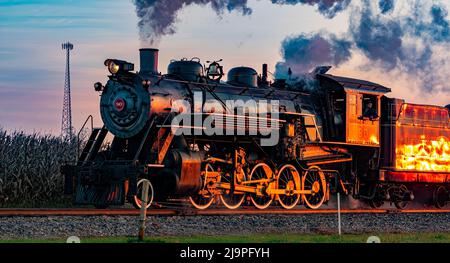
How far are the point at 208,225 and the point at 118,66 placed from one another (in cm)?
566

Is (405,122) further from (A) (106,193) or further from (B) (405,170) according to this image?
(A) (106,193)

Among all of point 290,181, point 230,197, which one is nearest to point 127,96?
point 230,197

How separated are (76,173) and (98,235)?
20.1 ft

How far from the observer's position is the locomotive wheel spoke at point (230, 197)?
2092 centimetres

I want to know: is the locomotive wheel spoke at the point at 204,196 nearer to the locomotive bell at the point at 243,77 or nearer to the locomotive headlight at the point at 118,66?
the locomotive bell at the point at 243,77

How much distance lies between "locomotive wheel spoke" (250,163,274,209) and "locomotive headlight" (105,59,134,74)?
178 inches

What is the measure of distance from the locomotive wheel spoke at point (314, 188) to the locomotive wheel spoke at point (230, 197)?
226 centimetres

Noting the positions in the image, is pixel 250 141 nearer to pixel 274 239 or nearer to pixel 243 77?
pixel 243 77

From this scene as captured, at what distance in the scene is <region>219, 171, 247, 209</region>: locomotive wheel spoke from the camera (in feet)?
68.6

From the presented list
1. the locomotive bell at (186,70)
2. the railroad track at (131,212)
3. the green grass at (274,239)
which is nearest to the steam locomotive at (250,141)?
the locomotive bell at (186,70)

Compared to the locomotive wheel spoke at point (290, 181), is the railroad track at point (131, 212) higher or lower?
lower

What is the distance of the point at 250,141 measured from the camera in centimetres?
2142

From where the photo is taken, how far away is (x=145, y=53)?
2028 cm

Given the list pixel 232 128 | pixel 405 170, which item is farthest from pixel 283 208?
pixel 405 170
